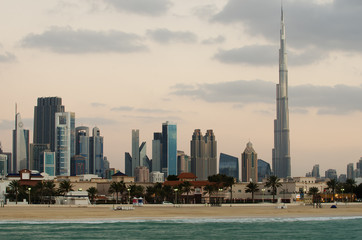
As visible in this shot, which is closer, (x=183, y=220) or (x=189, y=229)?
(x=189, y=229)

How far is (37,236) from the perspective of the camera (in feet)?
275

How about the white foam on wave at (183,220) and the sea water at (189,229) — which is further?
the white foam on wave at (183,220)

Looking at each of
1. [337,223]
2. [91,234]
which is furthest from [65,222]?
[337,223]

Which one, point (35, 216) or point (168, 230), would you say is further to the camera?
point (35, 216)

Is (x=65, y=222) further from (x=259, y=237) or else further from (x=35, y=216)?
(x=259, y=237)

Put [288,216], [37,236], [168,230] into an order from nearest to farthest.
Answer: [37,236], [168,230], [288,216]

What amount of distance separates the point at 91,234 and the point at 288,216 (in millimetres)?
52213

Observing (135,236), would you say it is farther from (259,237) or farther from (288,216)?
(288,216)

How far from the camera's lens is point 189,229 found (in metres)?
97.2

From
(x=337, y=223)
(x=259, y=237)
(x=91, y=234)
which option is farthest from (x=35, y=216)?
(x=337, y=223)

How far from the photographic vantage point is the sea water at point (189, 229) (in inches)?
3430

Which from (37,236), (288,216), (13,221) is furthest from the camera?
(288,216)

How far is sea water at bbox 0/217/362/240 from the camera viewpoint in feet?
286

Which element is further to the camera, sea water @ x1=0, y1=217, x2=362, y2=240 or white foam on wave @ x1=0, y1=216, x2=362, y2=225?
white foam on wave @ x1=0, y1=216, x2=362, y2=225
